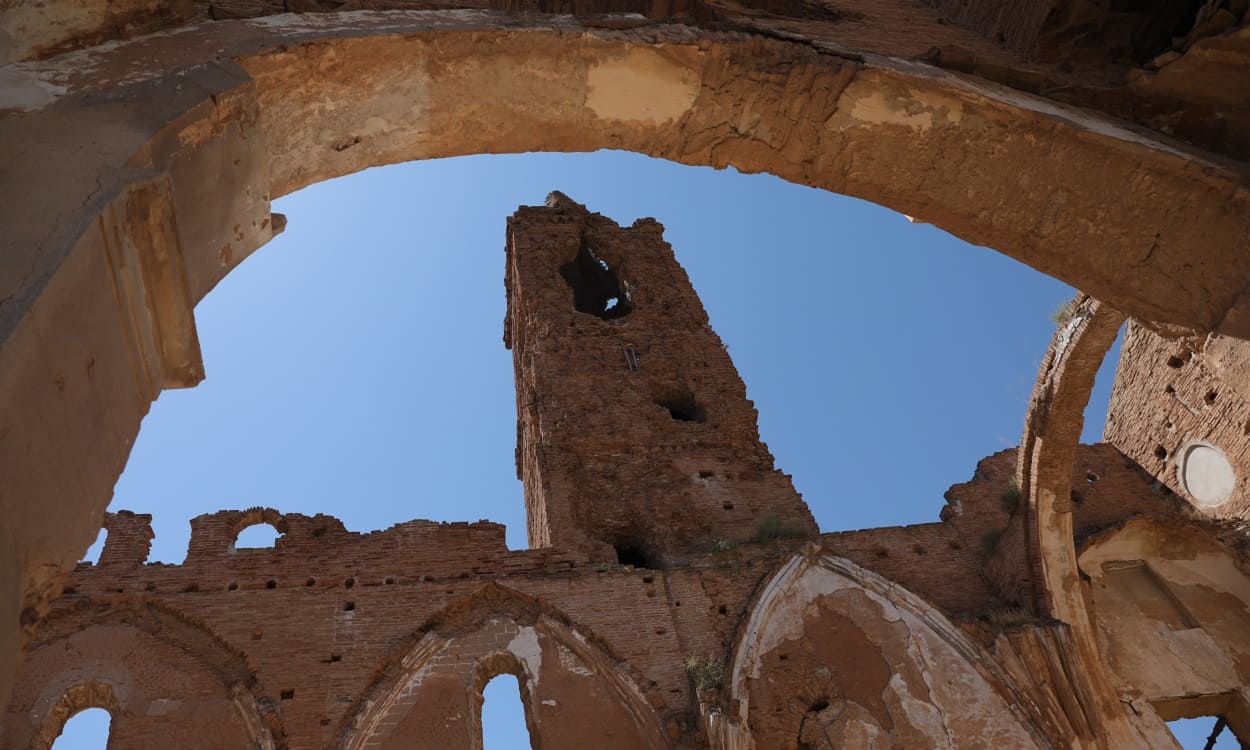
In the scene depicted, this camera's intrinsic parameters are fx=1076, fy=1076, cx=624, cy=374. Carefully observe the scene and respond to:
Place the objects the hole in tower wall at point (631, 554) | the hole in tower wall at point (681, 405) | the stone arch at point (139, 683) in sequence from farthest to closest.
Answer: the hole in tower wall at point (681, 405) → the hole in tower wall at point (631, 554) → the stone arch at point (139, 683)

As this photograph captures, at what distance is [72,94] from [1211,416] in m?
13.4

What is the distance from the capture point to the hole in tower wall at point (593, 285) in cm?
1875

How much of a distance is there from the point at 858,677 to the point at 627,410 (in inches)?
220

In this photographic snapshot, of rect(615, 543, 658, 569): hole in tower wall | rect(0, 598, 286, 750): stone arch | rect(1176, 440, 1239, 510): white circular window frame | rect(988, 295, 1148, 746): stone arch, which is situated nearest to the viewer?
rect(0, 598, 286, 750): stone arch

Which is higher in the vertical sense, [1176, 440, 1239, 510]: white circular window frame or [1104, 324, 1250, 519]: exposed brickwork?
[1104, 324, 1250, 519]: exposed brickwork

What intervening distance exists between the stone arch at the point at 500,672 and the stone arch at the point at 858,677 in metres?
0.91

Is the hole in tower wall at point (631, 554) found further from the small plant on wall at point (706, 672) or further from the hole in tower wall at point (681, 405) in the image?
the hole in tower wall at point (681, 405)

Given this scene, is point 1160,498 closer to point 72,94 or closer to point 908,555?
point 908,555

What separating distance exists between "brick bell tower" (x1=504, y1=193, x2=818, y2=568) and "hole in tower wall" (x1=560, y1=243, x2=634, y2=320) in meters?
0.04

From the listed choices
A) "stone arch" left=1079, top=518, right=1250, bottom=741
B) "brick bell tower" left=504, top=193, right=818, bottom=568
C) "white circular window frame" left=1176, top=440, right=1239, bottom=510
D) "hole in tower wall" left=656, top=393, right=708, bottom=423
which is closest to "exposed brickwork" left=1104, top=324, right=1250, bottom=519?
"white circular window frame" left=1176, top=440, right=1239, bottom=510

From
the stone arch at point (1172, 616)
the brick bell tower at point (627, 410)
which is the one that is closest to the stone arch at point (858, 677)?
the brick bell tower at point (627, 410)

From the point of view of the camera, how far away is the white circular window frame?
12609 millimetres

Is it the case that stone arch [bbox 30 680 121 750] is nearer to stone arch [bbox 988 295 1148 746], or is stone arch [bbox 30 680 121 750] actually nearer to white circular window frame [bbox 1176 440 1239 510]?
stone arch [bbox 988 295 1148 746]

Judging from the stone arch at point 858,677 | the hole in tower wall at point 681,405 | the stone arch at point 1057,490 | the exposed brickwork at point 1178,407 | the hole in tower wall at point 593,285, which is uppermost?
the hole in tower wall at point 593,285
